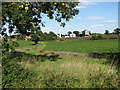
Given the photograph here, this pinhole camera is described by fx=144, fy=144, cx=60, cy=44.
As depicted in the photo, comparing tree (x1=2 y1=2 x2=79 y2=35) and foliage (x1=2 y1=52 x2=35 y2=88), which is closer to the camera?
foliage (x1=2 y1=52 x2=35 y2=88)

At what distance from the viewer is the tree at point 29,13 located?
735 centimetres

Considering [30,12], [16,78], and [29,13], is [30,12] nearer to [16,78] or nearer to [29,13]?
[29,13]

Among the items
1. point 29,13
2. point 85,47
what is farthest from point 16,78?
point 85,47

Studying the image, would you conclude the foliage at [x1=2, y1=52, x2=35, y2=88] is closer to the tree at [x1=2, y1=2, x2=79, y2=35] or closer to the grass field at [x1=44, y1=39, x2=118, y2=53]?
the tree at [x1=2, y1=2, x2=79, y2=35]

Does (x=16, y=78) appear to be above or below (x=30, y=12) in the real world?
below

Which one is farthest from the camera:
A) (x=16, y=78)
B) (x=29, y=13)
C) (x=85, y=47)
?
(x=85, y=47)

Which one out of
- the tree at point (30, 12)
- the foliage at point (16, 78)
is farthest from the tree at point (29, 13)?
the foliage at point (16, 78)

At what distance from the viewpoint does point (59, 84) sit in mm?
4844

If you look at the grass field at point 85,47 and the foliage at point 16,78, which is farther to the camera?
the grass field at point 85,47

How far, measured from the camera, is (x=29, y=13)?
8.23 meters

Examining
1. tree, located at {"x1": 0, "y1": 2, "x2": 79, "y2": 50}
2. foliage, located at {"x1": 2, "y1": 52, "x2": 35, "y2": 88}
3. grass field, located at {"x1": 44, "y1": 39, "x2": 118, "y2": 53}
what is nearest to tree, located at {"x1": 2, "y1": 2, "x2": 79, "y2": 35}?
tree, located at {"x1": 0, "y1": 2, "x2": 79, "y2": 50}

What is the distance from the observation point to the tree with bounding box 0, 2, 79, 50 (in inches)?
289

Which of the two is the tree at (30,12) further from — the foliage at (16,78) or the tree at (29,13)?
the foliage at (16,78)

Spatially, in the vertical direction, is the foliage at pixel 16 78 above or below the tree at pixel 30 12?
below
